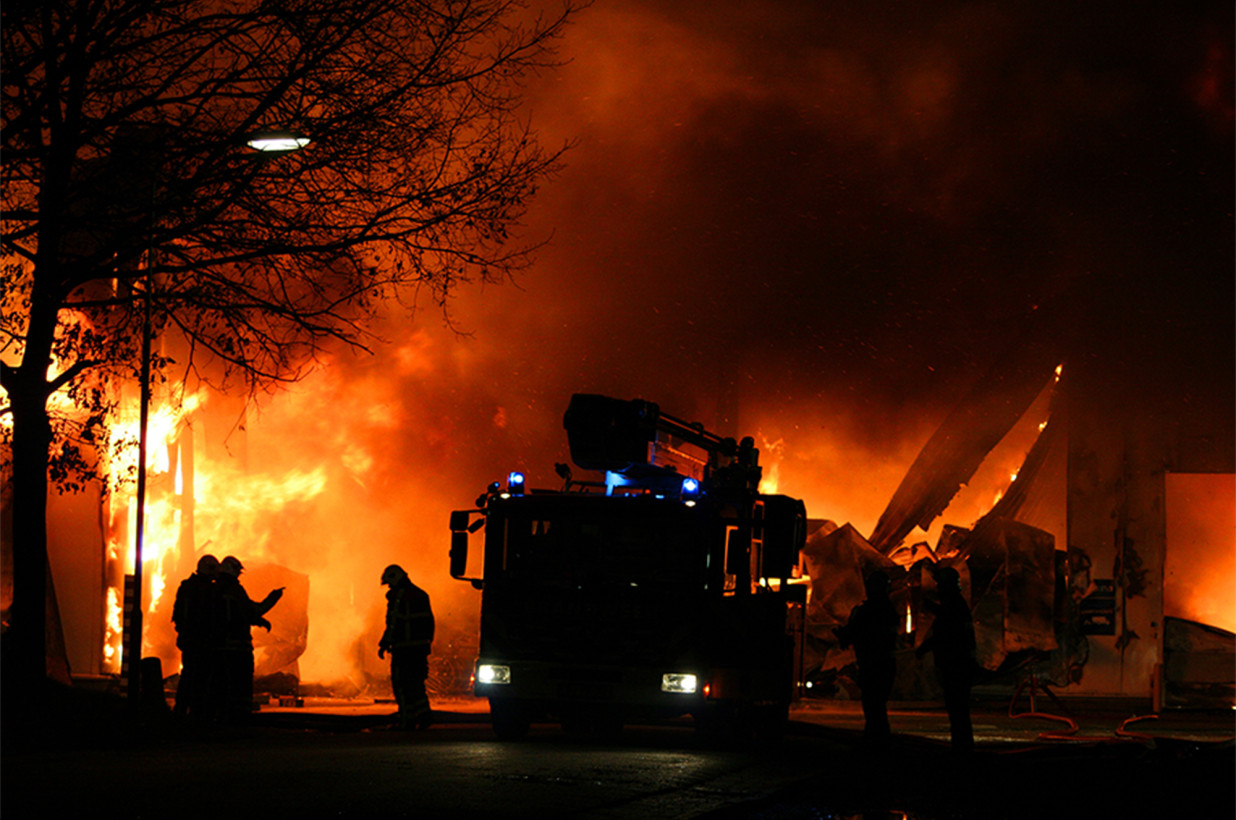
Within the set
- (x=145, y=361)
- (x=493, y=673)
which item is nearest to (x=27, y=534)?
(x=145, y=361)

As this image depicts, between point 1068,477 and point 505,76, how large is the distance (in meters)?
13.2

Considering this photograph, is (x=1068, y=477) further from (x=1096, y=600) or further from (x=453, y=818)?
(x=453, y=818)

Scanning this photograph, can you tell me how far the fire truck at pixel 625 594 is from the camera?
11828mm

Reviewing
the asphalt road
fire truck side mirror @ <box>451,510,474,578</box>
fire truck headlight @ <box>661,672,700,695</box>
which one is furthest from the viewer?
fire truck side mirror @ <box>451,510,474,578</box>

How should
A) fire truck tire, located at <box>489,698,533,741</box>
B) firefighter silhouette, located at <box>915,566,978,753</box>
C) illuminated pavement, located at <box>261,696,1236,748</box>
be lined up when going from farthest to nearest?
illuminated pavement, located at <box>261,696,1236,748</box> < fire truck tire, located at <box>489,698,533,741</box> < firefighter silhouette, located at <box>915,566,978,753</box>

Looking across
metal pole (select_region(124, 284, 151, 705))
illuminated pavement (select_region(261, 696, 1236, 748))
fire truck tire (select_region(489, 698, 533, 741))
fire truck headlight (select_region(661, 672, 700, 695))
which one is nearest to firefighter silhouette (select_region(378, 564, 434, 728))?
illuminated pavement (select_region(261, 696, 1236, 748))

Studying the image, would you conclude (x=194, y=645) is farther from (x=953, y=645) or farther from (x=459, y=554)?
(x=953, y=645)

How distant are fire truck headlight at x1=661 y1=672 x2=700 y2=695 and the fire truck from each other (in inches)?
0.4

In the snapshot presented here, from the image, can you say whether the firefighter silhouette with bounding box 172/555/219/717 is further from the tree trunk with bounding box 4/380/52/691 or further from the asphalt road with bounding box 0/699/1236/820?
the tree trunk with bounding box 4/380/52/691

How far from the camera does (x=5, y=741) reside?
11.1 meters

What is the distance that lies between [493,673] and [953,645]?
3.80m

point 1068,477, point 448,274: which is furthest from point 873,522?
point 448,274

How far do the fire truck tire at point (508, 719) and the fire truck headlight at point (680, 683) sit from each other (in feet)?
4.65

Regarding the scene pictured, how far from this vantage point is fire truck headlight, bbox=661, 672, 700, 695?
11.7m
